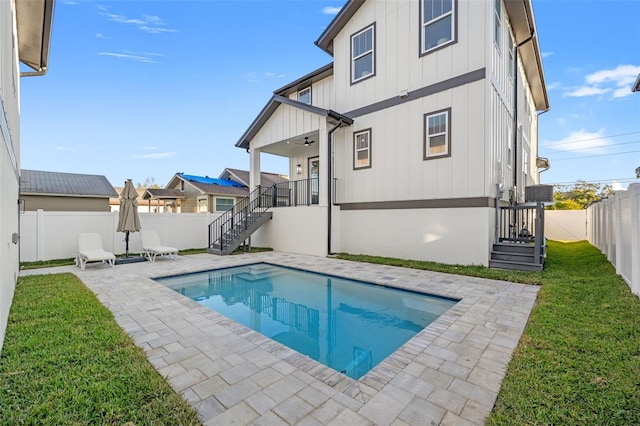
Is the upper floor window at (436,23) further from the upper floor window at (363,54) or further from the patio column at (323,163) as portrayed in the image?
the patio column at (323,163)

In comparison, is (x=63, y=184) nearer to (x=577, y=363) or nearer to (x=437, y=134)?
(x=437, y=134)

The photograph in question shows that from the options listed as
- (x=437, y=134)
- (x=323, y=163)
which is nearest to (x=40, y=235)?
(x=323, y=163)

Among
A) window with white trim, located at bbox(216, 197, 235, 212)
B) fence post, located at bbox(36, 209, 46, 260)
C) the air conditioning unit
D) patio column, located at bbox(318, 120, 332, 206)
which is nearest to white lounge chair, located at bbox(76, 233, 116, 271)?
fence post, located at bbox(36, 209, 46, 260)

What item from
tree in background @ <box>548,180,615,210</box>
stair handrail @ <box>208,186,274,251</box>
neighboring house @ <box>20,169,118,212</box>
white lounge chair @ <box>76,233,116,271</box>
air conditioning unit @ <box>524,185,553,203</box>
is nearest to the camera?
air conditioning unit @ <box>524,185,553,203</box>

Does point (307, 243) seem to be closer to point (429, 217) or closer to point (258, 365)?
point (429, 217)

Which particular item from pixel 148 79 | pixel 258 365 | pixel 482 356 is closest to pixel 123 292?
pixel 258 365

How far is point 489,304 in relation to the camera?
497 centimetres

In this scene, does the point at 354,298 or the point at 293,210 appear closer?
the point at 354,298

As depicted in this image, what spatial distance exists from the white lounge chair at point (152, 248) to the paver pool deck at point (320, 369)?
14.5 feet

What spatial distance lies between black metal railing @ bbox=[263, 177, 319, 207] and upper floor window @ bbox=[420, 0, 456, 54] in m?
6.54

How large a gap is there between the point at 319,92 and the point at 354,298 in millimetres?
10002

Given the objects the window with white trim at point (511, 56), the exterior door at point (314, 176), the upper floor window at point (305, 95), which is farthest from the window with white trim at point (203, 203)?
the window with white trim at point (511, 56)

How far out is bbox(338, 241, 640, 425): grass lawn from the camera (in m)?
2.17

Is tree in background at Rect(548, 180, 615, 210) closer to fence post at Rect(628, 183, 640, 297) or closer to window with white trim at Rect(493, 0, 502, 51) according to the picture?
window with white trim at Rect(493, 0, 502, 51)
